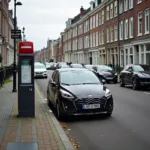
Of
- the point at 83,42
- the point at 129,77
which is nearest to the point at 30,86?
the point at 129,77

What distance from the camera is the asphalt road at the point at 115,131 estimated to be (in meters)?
6.83

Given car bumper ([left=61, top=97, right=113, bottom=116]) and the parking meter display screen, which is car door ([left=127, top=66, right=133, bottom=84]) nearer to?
car bumper ([left=61, top=97, right=113, bottom=116])

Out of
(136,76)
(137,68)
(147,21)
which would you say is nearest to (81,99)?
(136,76)

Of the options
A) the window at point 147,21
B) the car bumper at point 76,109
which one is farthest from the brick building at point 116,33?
the car bumper at point 76,109

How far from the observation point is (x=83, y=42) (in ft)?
229

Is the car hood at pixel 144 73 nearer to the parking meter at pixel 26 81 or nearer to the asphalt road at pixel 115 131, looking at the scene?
the asphalt road at pixel 115 131

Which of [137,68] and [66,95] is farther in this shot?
[137,68]

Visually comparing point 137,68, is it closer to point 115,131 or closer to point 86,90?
point 86,90

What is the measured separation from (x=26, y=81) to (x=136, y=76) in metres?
11.8

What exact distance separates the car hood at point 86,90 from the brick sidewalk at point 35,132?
1.07m

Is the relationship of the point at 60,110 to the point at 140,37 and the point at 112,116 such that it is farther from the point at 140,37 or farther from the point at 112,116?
the point at 140,37

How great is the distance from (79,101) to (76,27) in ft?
230

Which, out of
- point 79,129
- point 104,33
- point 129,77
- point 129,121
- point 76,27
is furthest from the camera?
point 76,27

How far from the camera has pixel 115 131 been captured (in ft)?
26.8
